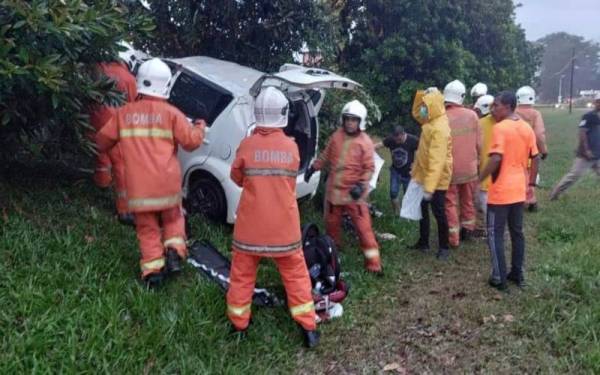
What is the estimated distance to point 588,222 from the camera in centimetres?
715

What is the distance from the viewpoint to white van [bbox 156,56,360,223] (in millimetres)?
5422

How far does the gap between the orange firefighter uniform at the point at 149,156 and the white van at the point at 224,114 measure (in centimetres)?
120

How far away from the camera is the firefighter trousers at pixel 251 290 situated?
3881mm

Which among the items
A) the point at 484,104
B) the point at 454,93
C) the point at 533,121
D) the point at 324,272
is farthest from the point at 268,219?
the point at 533,121

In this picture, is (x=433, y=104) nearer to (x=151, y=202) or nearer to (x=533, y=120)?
(x=533, y=120)

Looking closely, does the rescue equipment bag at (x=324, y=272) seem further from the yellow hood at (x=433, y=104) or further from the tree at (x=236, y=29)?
the tree at (x=236, y=29)

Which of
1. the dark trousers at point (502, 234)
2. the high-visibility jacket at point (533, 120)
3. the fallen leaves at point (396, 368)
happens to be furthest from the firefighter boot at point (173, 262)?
the high-visibility jacket at point (533, 120)

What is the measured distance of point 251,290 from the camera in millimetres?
3928

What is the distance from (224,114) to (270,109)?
6.11 feet

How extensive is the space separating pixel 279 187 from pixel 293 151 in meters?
0.28

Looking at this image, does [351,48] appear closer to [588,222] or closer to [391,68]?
[391,68]

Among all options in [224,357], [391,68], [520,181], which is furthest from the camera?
[391,68]

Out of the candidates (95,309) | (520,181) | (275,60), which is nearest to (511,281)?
(520,181)

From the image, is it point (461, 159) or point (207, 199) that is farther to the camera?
point (461, 159)
